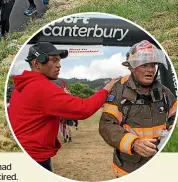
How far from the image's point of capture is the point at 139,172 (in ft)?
20.7

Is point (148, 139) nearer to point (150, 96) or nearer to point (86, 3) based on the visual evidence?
point (150, 96)

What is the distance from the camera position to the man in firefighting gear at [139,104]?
6246 mm

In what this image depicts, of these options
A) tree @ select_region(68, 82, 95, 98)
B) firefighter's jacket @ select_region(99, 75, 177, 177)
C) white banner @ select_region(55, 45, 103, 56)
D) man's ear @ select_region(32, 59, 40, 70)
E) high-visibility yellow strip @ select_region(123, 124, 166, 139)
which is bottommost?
high-visibility yellow strip @ select_region(123, 124, 166, 139)

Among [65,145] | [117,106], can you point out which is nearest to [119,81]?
[117,106]

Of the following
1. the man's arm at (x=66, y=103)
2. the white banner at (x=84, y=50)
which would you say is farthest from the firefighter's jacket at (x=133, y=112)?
the white banner at (x=84, y=50)

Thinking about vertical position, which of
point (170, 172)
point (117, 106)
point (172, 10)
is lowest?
point (170, 172)

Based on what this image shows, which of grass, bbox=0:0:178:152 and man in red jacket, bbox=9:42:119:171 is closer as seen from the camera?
man in red jacket, bbox=9:42:119:171

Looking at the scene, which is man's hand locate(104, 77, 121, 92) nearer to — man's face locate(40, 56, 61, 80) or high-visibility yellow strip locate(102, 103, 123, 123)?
high-visibility yellow strip locate(102, 103, 123, 123)

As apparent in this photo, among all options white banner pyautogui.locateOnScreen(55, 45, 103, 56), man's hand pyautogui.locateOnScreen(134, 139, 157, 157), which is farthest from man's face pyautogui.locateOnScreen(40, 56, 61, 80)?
man's hand pyautogui.locateOnScreen(134, 139, 157, 157)

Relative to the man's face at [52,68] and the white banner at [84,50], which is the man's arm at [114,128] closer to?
the white banner at [84,50]

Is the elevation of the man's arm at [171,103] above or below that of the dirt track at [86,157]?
above

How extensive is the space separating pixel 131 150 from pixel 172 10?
1050mm

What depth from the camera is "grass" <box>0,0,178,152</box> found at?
20.7 ft

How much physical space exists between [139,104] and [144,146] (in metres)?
0.29
